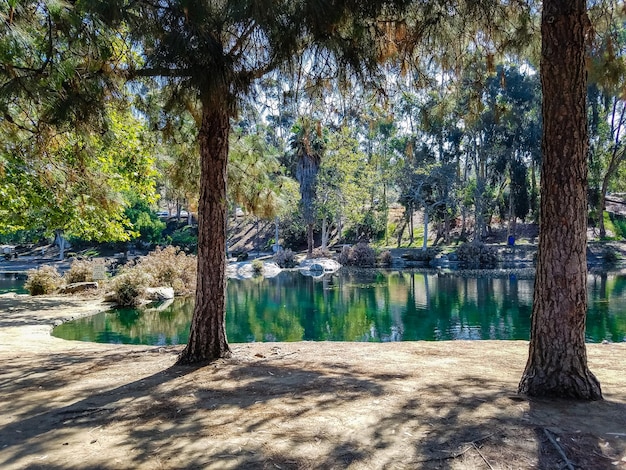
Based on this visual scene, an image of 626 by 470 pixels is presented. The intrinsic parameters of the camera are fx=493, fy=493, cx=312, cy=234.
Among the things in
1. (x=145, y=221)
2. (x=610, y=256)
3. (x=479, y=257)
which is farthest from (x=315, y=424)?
(x=145, y=221)

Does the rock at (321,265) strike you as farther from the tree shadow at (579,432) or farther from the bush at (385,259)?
the tree shadow at (579,432)

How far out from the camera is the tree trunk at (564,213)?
11.3 feet

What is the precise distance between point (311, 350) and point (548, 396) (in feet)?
11.5

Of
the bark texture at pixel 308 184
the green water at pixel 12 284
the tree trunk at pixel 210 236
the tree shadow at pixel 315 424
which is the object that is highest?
the bark texture at pixel 308 184

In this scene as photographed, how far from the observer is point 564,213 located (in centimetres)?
344

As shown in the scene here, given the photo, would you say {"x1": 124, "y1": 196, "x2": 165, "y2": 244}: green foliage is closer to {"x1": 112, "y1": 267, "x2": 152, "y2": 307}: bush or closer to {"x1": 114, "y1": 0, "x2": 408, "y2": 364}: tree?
{"x1": 112, "y1": 267, "x2": 152, "y2": 307}: bush

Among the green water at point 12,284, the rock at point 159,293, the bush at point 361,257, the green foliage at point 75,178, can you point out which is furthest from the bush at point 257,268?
the green foliage at point 75,178

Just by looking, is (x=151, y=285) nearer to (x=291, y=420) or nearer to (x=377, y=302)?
(x=377, y=302)

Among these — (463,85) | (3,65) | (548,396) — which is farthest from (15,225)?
(548,396)

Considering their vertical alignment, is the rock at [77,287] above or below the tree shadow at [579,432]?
below

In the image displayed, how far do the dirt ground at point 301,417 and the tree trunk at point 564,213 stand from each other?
290mm

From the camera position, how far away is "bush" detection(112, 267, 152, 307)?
15.1 m

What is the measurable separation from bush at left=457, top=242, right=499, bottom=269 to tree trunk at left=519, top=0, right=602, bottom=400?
87.1 feet

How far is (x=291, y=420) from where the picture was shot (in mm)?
3223
